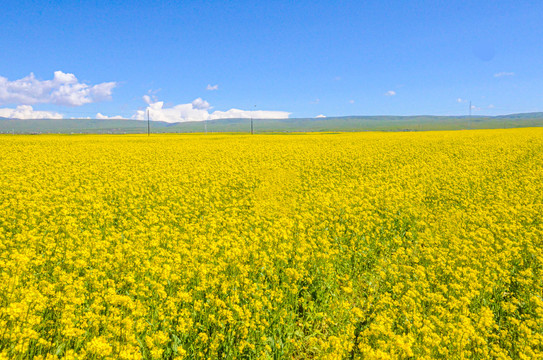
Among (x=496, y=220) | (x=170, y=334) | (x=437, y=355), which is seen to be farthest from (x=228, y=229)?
(x=496, y=220)

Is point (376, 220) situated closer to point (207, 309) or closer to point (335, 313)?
point (335, 313)

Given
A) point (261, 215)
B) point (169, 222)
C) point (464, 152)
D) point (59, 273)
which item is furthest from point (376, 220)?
point (464, 152)

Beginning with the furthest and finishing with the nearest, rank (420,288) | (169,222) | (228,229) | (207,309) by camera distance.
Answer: (169,222) < (228,229) < (420,288) < (207,309)

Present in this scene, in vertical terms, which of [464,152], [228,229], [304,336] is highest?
[464,152]

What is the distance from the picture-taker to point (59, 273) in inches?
196

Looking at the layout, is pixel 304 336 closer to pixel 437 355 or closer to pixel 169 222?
pixel 437 355

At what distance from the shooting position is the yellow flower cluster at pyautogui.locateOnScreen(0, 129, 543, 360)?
3.87m

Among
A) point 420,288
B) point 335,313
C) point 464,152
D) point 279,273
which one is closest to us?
point 335,313

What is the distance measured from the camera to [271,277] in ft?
18.2

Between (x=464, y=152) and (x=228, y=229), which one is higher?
(x=464, y=152)

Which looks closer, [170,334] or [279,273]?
[170,334]

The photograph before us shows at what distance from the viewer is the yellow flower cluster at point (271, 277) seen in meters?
3.87

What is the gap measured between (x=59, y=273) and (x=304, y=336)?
12.5 feet

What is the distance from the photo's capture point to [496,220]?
8.59 meters
